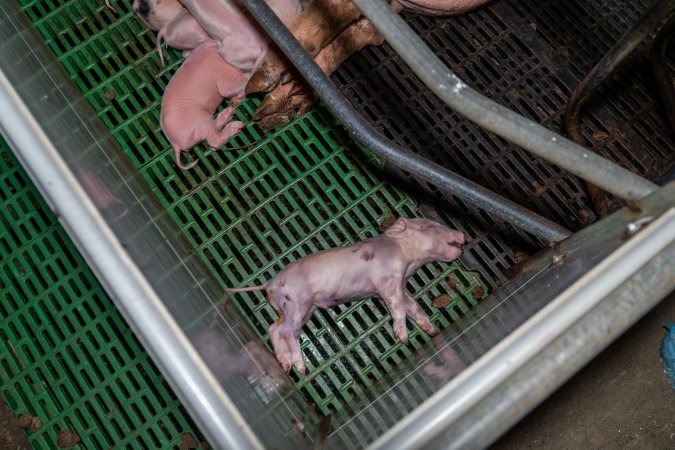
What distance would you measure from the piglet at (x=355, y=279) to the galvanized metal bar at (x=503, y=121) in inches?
32.6

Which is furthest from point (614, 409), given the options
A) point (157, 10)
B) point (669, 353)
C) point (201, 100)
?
point (157, 10)

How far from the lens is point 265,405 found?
4.64 feet

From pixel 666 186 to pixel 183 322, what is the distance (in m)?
0.84

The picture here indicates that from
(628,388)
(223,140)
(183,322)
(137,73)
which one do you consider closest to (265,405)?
(183,322)

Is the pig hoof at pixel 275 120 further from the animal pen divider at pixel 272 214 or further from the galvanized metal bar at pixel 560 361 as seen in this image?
the galvanized metal bar at pixel 560 361

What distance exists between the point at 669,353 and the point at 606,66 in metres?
1.22

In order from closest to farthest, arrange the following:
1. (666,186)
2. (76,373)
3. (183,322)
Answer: (666,186) → (183,322) → (76,373)

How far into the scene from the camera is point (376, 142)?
1276 millimetres

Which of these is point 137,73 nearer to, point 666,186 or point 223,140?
point 223,140

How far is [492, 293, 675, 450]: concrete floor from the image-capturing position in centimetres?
227

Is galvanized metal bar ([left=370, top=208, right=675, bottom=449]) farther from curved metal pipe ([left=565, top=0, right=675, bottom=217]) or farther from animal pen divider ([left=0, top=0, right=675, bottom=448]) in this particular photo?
curved metal pipe ([left=565, top=0, right=675, bottom=217])

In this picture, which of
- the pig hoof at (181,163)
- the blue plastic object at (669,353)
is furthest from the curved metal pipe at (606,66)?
the pig hoof at (181,163)

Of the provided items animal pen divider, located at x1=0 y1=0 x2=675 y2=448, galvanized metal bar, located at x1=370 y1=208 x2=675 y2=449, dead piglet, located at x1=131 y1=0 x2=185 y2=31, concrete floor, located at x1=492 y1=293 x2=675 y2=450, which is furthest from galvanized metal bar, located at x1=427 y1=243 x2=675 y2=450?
dead piglet, located at x1=131 y1=0 x2=185 y2=31

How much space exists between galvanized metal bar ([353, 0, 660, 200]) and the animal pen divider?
0.21 m
